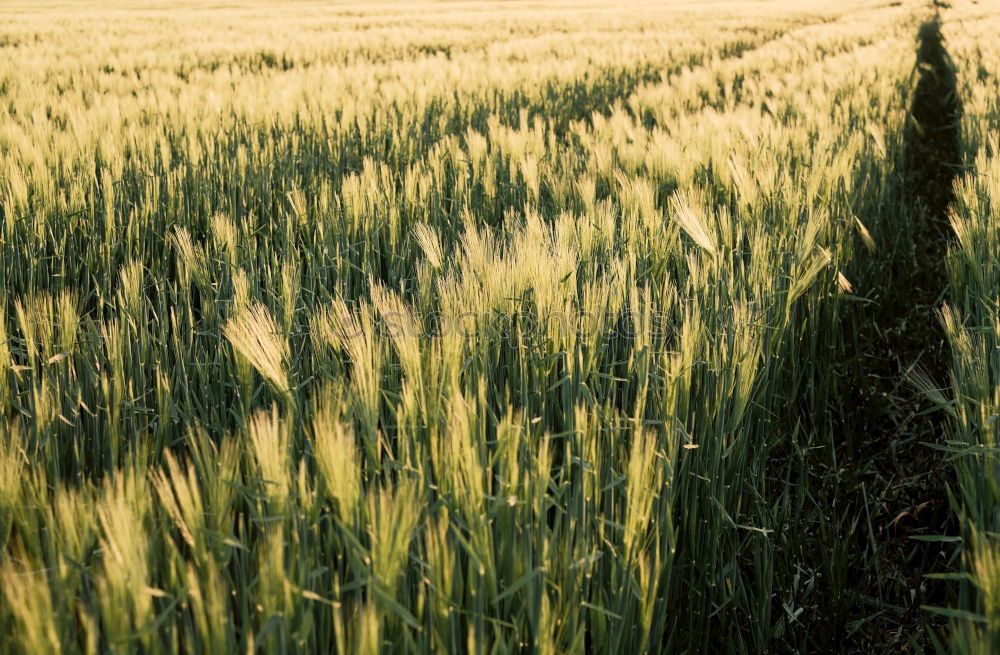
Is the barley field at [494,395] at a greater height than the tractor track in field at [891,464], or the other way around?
the barley field at [494,395]

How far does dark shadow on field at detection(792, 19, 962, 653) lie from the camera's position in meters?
1.20

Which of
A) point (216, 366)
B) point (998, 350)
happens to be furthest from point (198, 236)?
point (998, 350)

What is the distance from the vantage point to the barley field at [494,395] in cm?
68

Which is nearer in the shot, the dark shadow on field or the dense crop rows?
the dense crop rows

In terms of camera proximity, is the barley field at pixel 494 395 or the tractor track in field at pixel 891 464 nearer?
the barley field at pixel 494 395

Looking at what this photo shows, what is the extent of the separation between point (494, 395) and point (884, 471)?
3.52ft

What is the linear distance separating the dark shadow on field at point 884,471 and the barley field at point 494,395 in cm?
1

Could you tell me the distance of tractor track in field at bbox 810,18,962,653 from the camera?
1199 mm

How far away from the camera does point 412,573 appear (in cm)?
77

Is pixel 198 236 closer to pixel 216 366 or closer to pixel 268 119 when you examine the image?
pixel 216 366

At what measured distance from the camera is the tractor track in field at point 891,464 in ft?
3.93

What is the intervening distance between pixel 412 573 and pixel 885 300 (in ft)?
6.88

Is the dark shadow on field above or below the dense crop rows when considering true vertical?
below

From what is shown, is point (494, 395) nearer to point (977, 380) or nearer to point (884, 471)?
point (977, 380)
